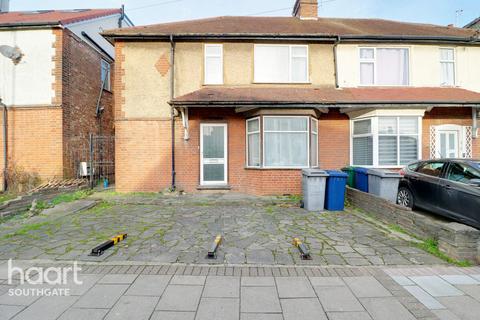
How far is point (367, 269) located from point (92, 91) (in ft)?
44.1

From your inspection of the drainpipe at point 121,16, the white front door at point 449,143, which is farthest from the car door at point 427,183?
the drainpipe at point 121,16

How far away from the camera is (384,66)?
10180mm

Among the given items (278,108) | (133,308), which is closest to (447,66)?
(278,108)

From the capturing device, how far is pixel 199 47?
970 centimetres

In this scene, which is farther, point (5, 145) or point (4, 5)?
point (4, 5)

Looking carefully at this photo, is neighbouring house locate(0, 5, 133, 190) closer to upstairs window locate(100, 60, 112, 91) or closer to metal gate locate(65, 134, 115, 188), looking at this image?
metal gate locate(65, 134, 115, 188)

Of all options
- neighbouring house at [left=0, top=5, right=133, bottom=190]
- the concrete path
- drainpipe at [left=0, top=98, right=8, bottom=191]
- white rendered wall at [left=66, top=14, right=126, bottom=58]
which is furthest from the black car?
drainpipe at [left=0, top=98, right=8, bottom=191]

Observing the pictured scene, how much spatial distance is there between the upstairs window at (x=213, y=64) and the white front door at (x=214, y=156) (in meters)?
1.81

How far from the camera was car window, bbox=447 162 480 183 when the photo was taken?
17.6 ft

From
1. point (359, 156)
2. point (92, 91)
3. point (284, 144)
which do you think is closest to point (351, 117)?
point (359, 156)

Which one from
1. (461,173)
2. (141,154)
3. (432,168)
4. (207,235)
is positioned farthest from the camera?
(141,154)

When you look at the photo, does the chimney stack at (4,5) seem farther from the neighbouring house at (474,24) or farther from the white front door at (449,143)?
the neighbouring house at (474,24)

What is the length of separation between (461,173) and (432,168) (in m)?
0.78

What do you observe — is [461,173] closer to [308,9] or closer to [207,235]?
[207,235]
